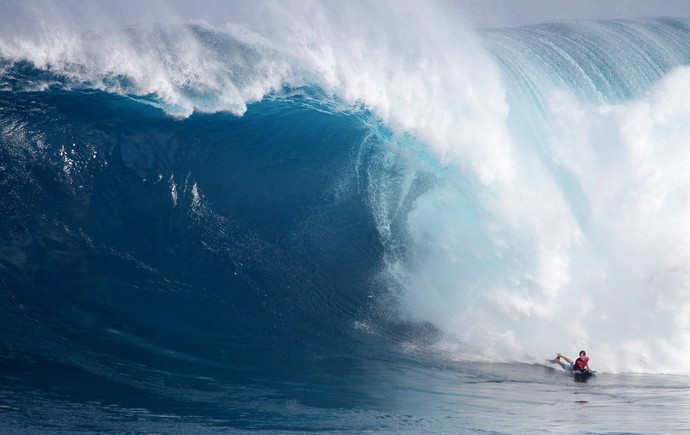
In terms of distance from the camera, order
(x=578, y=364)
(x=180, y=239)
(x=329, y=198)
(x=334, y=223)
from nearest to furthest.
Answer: (x=578, y=364) → (x=180, y=239) → (x=334, y=223) → (x=329, y=198)

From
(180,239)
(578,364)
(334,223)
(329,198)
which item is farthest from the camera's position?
(329,198)

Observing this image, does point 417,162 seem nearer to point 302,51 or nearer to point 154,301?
point 302,51

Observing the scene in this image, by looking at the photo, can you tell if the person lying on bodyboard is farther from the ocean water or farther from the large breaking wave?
the large breaking wave

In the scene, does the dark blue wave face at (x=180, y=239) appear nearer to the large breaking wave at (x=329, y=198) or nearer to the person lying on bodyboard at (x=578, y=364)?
the large breaking wave at (x=329, y=198)

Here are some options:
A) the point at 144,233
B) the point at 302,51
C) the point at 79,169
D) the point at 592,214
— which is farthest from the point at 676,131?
the point at 79,169

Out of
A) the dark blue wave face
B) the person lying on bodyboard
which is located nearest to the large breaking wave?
the dark blue wave face

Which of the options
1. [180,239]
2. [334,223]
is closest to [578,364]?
[334,223]

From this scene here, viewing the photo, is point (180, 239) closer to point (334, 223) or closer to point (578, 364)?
point (334, 223)
